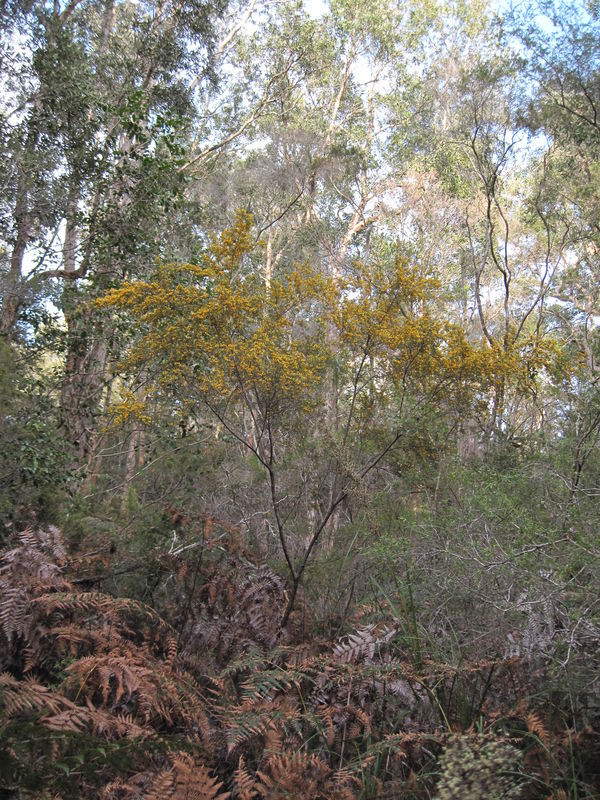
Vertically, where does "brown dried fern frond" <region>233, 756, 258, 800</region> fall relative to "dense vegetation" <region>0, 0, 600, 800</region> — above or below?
below

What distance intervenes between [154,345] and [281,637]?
2.49 m

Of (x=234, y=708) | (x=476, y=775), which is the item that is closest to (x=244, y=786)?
(x=234, y=708)

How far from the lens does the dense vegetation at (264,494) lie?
7.28 ft

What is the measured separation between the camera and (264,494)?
7652mm

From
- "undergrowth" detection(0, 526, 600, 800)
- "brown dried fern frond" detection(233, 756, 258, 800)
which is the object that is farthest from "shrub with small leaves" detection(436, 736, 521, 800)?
"brown dried fern frond" detection(233, 756, 258, 800)

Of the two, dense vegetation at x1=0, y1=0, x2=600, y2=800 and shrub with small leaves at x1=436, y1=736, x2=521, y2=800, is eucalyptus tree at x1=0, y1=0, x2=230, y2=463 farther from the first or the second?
shrub with small leaves at x1=436, y1=736, x2=521, y2=800

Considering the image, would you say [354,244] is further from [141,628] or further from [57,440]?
[141,628]

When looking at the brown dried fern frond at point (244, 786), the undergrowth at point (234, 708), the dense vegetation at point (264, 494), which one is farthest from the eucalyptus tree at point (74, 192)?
the brown dried fern frond at point (244, 786)

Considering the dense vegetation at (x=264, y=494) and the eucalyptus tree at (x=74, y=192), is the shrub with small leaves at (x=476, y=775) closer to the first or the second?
the dense vegetation at (x=264, y=494)

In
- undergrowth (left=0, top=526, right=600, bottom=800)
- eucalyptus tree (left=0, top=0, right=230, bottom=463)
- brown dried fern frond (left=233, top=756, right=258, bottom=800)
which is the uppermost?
eucalyptus tree (left=0, top=0, right=230, bottom=463)

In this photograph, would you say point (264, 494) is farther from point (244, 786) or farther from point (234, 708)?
point (244, 786)

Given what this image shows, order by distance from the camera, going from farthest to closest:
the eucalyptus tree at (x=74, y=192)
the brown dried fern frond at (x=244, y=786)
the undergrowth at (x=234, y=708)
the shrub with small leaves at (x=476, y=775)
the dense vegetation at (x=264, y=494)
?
the eucalyptus tree at (x=74, y=192)
the dense vegetation at (x=264, y=494)
the brown dried fern frond at (x=244, y=786)
the undergrowth at (x=234, y=708)
the shrub with small leaves at (x=476, y=775)

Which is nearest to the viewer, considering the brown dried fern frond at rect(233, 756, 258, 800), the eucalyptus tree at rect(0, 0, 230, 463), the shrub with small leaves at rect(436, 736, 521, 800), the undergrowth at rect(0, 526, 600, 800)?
the shrub with small leaves at rect(436, 736, 521, 800)

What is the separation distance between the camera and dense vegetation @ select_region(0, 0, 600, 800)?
7.28 feet
